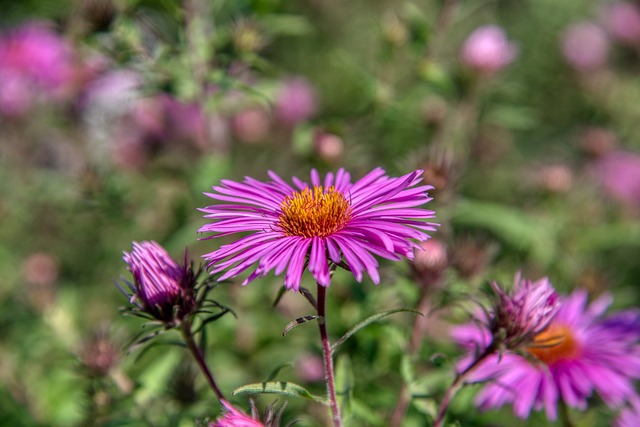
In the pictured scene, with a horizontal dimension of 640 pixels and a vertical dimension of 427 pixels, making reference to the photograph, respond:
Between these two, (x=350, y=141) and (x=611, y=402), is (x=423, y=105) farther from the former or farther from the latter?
(x=611, y=402)

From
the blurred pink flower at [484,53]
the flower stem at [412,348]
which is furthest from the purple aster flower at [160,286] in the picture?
the blurred pink flower at [484,53]

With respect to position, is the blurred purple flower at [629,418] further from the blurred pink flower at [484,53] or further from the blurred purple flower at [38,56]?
A: the blurred purple flower at [38,56]

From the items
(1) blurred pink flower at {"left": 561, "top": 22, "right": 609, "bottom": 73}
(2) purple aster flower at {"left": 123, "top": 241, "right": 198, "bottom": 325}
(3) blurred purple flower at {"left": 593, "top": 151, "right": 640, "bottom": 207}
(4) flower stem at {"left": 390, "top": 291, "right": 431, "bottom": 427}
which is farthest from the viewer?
(1) blurred pink flower at {"left": 561, "top": 22, "right": 609, "bottom": 73}

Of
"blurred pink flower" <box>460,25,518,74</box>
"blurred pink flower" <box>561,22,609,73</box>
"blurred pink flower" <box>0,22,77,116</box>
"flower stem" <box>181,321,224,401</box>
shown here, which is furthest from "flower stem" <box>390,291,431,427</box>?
"blurred pink flower" <box>561,22,609,73</box>

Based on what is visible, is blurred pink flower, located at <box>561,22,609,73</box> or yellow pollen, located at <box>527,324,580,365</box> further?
blurred pink flower, located at <box>561,22,609,73</box>

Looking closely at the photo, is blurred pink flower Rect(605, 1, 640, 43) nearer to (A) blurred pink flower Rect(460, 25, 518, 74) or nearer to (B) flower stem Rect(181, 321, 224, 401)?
(A) blurred pink flower Rect(460, 25, 518, 74)

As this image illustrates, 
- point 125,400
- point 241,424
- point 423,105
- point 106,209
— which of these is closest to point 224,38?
point 106,209
